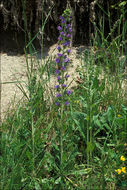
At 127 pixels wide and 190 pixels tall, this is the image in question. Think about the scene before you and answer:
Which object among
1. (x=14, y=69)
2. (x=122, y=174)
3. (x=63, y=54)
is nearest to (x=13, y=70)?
(x=14, y=69)

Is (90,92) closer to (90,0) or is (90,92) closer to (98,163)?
(98,163)

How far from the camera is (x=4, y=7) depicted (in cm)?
362

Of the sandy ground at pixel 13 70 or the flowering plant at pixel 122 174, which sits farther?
the sandy ground at pixel 13 70

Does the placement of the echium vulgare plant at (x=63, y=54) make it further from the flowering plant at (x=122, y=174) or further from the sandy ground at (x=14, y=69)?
the sandy ground at (x=14, y=69)

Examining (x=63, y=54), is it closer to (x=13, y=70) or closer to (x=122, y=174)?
(x=122, y=174)

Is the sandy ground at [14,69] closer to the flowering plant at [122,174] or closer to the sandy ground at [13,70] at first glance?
the sandy ground at [13,70]

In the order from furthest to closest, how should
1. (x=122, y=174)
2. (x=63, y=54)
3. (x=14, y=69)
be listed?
(x=14, y=69) → (x=122, y=174) → (x=63, y=54)

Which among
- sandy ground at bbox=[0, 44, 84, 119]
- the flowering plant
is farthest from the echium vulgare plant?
sandy ground at bbox=[0, 44, 84, 119]

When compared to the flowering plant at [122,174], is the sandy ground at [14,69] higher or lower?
higher

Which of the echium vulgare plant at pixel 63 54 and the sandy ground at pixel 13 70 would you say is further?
the sandy ground at pixel 13 70

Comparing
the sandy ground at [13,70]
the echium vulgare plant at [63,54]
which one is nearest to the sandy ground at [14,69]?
the sandy ground at [13,70]

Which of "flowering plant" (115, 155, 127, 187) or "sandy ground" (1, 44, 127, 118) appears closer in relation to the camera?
"flowering plant" (115, 155, 127, 187)

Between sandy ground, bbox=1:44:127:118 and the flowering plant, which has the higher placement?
sandy ground, bbox=1:44:127:118

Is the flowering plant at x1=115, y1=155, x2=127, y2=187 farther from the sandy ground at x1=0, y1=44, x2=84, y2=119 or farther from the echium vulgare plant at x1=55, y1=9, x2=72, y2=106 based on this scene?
the sandy ground at x1=0, y1=44, x2=84, y2=119
